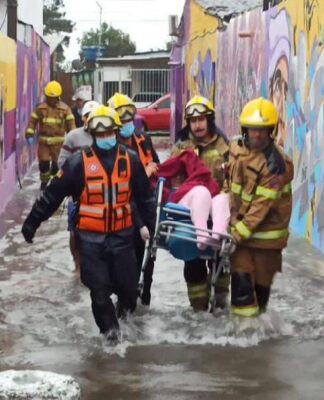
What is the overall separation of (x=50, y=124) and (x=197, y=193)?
28.7 ft

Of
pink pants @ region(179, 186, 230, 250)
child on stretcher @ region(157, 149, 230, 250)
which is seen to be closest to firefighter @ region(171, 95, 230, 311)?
child on stretcher @ region(157, 149, 230, 250)

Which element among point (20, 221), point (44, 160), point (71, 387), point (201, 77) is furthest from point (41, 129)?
point (71, 387)

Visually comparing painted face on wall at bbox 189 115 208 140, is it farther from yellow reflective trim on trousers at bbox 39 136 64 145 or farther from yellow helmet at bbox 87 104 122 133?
yellow reflective trim on trousers at bbox 39 136 64 145

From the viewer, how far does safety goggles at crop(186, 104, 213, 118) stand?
747cm

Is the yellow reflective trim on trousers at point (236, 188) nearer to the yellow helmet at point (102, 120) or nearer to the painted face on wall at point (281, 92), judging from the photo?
the yellow helmet at point (102, 120)

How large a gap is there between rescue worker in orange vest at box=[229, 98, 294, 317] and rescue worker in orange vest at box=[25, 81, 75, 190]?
843cm

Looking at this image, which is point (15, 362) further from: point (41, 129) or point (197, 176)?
point (41, 129)

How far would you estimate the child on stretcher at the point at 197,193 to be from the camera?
274 inches

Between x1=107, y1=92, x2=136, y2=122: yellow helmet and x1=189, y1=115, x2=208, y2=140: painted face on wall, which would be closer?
x1=189, y1=115, x2=208, y2=140: painted face on wall

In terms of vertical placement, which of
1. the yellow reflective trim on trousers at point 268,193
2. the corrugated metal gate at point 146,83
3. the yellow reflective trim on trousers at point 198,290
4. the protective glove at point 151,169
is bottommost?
the yellow reflective trim on trousers at point 198,290

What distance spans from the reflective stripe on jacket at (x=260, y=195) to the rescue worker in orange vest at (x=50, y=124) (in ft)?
27.6

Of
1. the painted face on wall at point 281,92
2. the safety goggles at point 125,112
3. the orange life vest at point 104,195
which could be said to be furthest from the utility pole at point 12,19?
the orange life vest at point 104,195

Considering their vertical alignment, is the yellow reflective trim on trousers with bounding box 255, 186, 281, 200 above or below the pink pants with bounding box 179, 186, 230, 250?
above

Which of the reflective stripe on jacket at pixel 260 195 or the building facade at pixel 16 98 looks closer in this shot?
the reflective stripe on jacket at pixel 260 195
